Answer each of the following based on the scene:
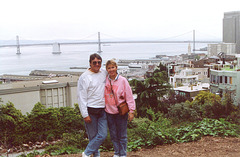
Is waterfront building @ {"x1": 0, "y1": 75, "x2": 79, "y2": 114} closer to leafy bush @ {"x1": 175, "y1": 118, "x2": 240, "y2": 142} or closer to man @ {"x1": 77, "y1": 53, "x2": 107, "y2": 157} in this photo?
leafy bush @ {"x1": 175, "y1": 118, "x2": 240, "y2": 142}

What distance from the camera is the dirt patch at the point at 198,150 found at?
281 centimetres

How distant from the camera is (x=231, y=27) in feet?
365

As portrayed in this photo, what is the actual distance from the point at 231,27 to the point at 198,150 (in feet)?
383

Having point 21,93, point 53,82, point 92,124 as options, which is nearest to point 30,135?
point 21,93

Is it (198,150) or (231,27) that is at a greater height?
(231,27)

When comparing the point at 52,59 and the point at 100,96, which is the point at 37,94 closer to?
the point at 100,96

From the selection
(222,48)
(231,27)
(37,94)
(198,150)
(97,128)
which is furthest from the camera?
(231,27)

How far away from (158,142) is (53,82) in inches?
344

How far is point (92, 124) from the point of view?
240 centimetres

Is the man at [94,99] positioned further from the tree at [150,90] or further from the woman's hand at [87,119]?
the tree at [150,90]

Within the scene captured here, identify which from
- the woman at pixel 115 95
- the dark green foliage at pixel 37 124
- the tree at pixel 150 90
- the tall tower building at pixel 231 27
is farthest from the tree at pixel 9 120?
the tall tower building at pixel 231 27

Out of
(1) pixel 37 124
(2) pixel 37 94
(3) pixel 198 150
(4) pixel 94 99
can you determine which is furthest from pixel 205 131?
(2) pixel 37 94

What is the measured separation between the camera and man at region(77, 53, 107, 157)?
233 cm

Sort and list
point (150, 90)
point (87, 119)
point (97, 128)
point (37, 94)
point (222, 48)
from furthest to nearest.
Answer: point (222, 48), point (37, 94), point (150, 90), point (97, 128), point (87, 119)
